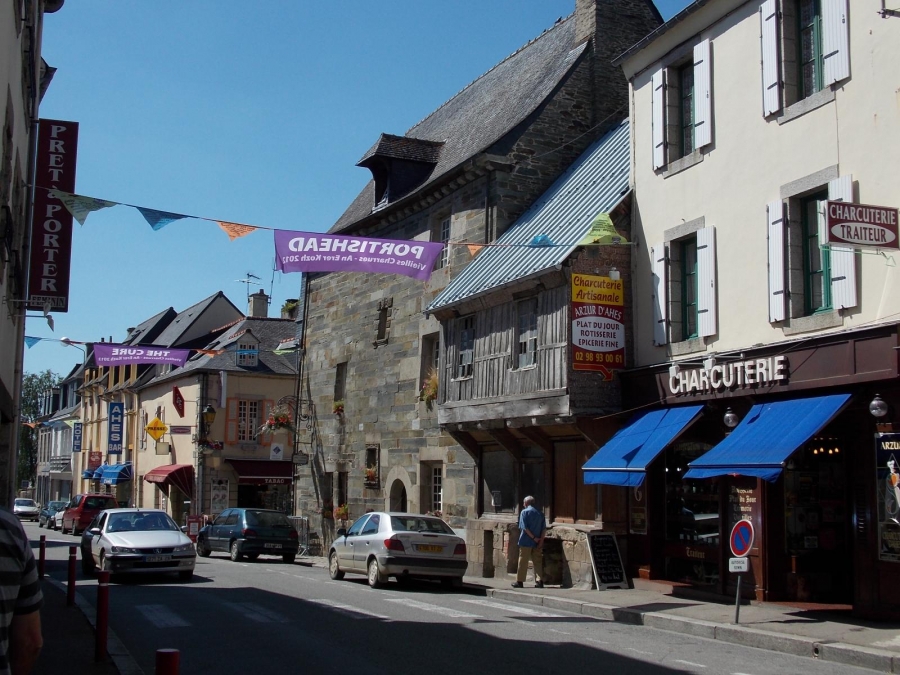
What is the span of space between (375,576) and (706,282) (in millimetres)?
7269

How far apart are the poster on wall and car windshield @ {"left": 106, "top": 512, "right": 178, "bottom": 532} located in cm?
1231

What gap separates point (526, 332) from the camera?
17438 mm

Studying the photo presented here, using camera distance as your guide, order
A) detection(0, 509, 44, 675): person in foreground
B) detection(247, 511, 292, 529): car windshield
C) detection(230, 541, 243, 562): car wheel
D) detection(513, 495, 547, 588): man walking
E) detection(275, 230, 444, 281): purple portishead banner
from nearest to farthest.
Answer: detection(0, 509, 44, 675): person in foreground → detection(275, 230, 444, 281): purple portishead banner → detection(513, 495, 547, 588): man walking → detection(230, 541, 243, 562): car wheel → detection(247, 511, 292, 529): car windshield

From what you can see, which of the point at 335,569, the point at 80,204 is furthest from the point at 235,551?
the point at 80,204

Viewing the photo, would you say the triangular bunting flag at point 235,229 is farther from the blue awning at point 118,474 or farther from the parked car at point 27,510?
the parked car at point 27,510

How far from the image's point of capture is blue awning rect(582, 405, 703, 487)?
13805 mm

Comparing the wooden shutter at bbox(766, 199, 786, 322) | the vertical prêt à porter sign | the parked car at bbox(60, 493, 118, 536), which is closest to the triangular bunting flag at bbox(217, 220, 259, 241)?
the vertical prêt à porter sign

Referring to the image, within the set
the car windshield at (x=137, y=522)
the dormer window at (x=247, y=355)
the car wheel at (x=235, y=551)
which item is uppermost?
the dormer window at (x=247, y=355)

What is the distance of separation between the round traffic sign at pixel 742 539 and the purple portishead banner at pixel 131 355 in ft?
55.9

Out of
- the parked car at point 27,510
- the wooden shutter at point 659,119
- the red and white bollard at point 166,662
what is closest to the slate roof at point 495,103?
the wooden shutter at point 659,119

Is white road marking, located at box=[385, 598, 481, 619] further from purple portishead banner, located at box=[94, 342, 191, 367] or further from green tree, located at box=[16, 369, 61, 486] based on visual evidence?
green tree, located at box=[16, 369, 61, 486]

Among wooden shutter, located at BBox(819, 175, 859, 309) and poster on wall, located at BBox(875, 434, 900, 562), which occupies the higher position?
wooden shutter, located at BBox(819, 175, 859, 309)

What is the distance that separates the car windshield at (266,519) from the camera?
78.5ft

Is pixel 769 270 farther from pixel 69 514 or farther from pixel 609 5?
pixel 69 514
